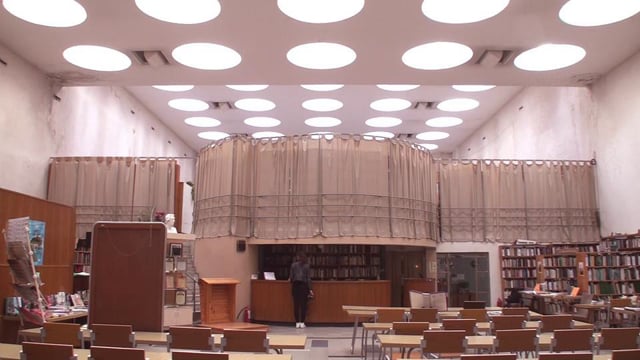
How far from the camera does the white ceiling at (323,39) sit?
31.8 feet

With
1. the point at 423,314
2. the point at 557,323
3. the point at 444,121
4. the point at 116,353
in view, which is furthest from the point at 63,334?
the point at 444,121

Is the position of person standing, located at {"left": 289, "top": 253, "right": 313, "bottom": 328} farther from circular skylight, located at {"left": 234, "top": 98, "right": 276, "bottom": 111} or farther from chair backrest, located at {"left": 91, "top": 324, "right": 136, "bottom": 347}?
circular skylight, located at {"left": 234, "top": 98, "right": 276, "bottom": 111}

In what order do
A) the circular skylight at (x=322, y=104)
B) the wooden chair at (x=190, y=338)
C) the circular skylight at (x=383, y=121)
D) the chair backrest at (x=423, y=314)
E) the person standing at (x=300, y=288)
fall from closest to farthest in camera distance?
the wooden chair at (x=190, y=338), the chair backrest at (x=423, y=314), the person standing at (x=300, y=288), the circular skylight at (x=322, y=104), the circular skylight at (x=383, y=121)

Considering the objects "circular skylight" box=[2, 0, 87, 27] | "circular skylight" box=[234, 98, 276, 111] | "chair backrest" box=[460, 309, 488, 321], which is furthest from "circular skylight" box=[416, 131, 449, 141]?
"circular skylight" box=[2, 0, 87, 27]

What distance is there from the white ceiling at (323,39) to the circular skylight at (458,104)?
5157 mm

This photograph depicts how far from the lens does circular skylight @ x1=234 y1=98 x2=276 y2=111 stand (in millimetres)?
18766

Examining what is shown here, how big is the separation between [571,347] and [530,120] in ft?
41.8

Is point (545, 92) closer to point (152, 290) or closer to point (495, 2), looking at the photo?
point (495, 2)

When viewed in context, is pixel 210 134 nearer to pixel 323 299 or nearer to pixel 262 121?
pixel 262 121

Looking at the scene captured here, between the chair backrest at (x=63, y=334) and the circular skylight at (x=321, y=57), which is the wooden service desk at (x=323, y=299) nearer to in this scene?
the circular skylight at (x=321, y=57)

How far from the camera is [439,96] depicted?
17.9m

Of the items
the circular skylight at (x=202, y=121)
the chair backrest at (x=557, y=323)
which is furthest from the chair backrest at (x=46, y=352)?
the circular skylight at (x=202, y=121)

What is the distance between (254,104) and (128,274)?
13.9m

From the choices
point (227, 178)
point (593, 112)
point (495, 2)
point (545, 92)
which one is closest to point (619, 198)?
point (593, 112)
